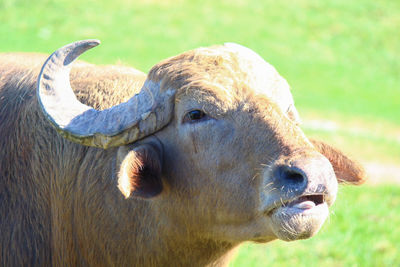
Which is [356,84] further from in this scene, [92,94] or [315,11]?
[92,94]

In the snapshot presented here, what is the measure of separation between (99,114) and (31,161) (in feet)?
3.15

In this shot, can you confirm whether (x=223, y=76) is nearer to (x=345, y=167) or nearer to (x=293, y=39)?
(x=345, y=167)

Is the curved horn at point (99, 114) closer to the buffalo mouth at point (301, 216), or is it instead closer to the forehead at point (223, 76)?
the forehead at point (223, 76)

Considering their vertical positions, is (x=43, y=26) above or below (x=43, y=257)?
above

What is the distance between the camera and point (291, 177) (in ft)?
13.4

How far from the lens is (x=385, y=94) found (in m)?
30.3

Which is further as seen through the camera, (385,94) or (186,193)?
(385,94)

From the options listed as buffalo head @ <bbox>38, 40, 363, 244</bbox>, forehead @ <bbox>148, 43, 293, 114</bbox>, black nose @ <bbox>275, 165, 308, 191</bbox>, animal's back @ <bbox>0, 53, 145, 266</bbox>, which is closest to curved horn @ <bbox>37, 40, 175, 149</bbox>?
buffalo head @ <bbox>38, 40, 363, 244</bbox>

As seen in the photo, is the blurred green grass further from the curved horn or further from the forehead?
the curved horn

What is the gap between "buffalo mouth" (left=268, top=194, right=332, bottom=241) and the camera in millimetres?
4055

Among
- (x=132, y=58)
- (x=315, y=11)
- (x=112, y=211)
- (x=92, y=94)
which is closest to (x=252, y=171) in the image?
(x=112, y=211)

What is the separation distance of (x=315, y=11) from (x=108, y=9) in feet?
43.7

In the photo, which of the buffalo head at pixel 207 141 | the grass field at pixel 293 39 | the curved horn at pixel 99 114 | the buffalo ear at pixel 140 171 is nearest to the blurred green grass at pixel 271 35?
the grass field at pixel 293 39

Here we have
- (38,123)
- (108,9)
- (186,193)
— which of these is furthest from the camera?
(108,9)
